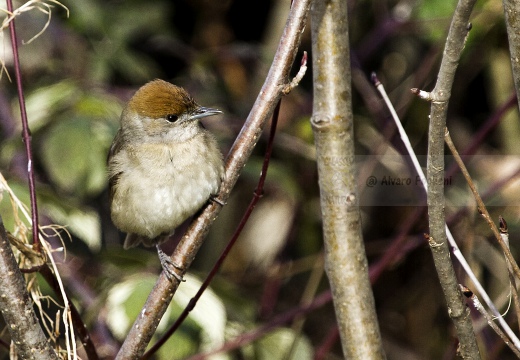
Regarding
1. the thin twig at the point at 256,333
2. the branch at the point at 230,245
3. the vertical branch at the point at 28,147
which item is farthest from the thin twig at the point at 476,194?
the thin twig at the point at 256,333

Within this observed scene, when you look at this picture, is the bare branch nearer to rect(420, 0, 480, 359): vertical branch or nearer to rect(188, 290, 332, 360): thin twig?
rect(420, 0, 480, 359): vertical branch

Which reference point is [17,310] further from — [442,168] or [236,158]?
[442,168]

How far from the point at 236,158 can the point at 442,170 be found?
38.0 inches

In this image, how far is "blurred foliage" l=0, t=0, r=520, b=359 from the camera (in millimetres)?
3443

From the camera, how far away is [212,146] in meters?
3.14

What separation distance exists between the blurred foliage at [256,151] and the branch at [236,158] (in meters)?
0.69

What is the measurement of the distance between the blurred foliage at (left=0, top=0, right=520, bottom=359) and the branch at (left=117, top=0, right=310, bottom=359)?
69cm

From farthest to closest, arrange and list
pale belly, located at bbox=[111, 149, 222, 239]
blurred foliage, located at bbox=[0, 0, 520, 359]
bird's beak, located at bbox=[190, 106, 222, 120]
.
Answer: blurred foliage, located at bbox=[0, 0, 520, 359]
bird's beak, located at bbox=[190, 106, 222, 120]
pale belly, located at bbox=[111, 149, 222, 239]

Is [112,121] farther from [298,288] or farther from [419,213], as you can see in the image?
[298,288]

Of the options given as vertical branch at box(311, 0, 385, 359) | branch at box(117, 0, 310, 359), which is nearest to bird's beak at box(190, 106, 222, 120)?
branch at box(117, 0, 310, 359)

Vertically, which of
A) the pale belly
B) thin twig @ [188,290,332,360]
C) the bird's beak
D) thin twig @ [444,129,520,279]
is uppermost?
thin twig @ [444,129,520,279]

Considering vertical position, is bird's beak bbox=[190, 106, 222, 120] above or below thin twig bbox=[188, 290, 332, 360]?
above

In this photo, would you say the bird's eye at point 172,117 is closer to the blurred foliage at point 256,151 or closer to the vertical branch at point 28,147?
the blurred foliage at point 256,151

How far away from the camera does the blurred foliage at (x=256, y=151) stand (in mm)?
3443
